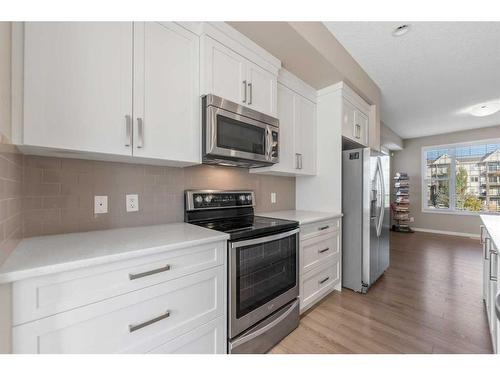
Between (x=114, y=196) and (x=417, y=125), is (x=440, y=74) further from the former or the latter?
(x=114, y=196)

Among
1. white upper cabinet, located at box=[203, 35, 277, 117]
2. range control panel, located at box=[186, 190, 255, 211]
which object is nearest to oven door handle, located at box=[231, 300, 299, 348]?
range control panel, located at box=[186, 190, 255, 211]

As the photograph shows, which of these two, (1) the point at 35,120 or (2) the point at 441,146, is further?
(2) the point at 441,146

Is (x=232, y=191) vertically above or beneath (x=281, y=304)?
above

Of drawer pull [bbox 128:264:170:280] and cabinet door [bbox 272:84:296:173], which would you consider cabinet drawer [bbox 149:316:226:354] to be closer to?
drawer pull [bbox 128:264:170:280]

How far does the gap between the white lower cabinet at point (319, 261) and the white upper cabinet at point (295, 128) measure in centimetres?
65

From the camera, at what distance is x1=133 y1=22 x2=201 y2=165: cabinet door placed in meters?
1.27

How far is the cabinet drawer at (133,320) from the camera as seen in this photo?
2.68 ft

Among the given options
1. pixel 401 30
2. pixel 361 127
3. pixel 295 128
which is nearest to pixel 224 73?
pixel 295 128

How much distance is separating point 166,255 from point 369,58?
284 cm

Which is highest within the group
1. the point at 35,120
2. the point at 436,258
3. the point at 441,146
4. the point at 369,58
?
the point at 369,58

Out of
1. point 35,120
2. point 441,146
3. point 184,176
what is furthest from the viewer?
point 441,146

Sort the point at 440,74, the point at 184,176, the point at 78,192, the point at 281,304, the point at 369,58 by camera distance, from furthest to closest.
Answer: the point at 440,74 < the point at 369,58 < the point at 184,176 < the point at 281,304 < the point at 78,192

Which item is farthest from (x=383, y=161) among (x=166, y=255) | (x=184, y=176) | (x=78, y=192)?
(x=78, y=192)

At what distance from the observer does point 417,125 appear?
5031 mm
